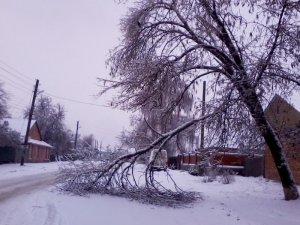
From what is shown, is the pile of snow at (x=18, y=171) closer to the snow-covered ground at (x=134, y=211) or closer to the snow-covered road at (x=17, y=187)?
the snow-covered road at (x=17, y=187)

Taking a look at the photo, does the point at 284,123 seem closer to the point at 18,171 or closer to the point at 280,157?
the point at 280,157

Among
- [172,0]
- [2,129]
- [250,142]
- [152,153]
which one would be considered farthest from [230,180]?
[2,129]

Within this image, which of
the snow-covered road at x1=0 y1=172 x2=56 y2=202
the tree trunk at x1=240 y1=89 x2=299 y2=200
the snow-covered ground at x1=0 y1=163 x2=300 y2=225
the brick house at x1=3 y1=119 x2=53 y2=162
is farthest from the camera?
the brick house at x1=3 y1=119 x2=53 y2=162

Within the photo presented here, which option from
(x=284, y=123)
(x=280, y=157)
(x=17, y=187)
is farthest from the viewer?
(x=17, y=187)

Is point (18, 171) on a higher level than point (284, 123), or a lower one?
lower

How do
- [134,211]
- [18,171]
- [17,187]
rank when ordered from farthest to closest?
1. [18,171]
2. [17,187]
3. [134,211]

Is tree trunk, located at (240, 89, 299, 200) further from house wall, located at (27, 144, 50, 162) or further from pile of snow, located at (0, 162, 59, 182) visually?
house wall, located at (27, 144, 50, 162)

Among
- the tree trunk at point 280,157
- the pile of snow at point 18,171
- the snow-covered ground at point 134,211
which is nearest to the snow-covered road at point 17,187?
the snow-covered ground at point 134,211

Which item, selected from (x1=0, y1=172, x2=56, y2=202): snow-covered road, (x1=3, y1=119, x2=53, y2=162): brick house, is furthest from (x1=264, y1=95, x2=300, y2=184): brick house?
(x1=3, y1=119, x2=53, y2=162): brick house

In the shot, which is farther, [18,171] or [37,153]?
[37,153]

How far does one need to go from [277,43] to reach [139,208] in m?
6.06

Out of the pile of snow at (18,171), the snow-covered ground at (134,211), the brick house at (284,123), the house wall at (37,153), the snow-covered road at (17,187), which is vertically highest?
the house wall at (37,153)

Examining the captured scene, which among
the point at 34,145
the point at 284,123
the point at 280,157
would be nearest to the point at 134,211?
the point at 280,157

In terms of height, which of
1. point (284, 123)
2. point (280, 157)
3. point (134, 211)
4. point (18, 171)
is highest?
point (284, 123)
